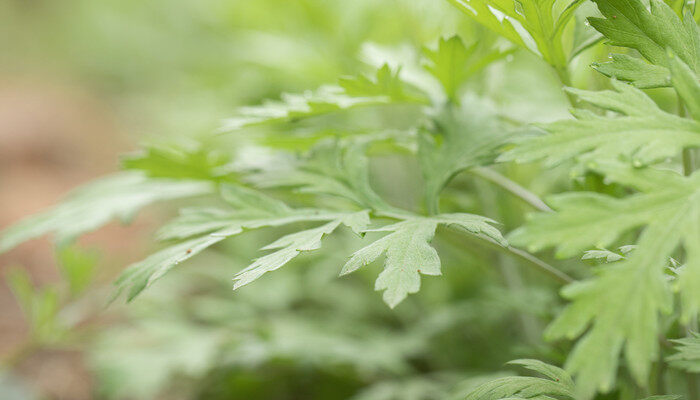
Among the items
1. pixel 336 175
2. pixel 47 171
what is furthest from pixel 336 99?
pixel 47 171

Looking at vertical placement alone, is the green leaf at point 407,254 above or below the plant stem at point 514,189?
above

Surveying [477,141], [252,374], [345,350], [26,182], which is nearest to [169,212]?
[26,182]

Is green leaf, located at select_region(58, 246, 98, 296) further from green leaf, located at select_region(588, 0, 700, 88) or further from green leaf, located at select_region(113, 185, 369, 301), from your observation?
green leaf, located at select_region(588, 0, 700, 88)

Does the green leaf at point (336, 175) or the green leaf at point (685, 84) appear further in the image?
the green leaf at point (336, 175)

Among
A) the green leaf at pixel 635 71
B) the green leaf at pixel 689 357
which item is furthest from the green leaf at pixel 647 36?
the green leaf at pixel 689 357

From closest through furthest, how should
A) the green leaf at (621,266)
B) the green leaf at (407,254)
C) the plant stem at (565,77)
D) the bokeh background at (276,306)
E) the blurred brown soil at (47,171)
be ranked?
the green leaf at (621,266) → the green leaf at (407,254) → the plant stem at (565,77) → the bokeh background at (276,306) → the blurred brown soil at (47,171)

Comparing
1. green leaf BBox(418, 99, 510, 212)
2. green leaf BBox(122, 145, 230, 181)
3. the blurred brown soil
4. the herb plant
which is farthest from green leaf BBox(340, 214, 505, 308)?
the blurred brown soil

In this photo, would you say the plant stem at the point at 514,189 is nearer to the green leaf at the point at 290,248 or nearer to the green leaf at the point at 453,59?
the green leaf at the point at 453,59

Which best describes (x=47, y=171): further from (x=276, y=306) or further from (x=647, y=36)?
(x=647, y=36)
